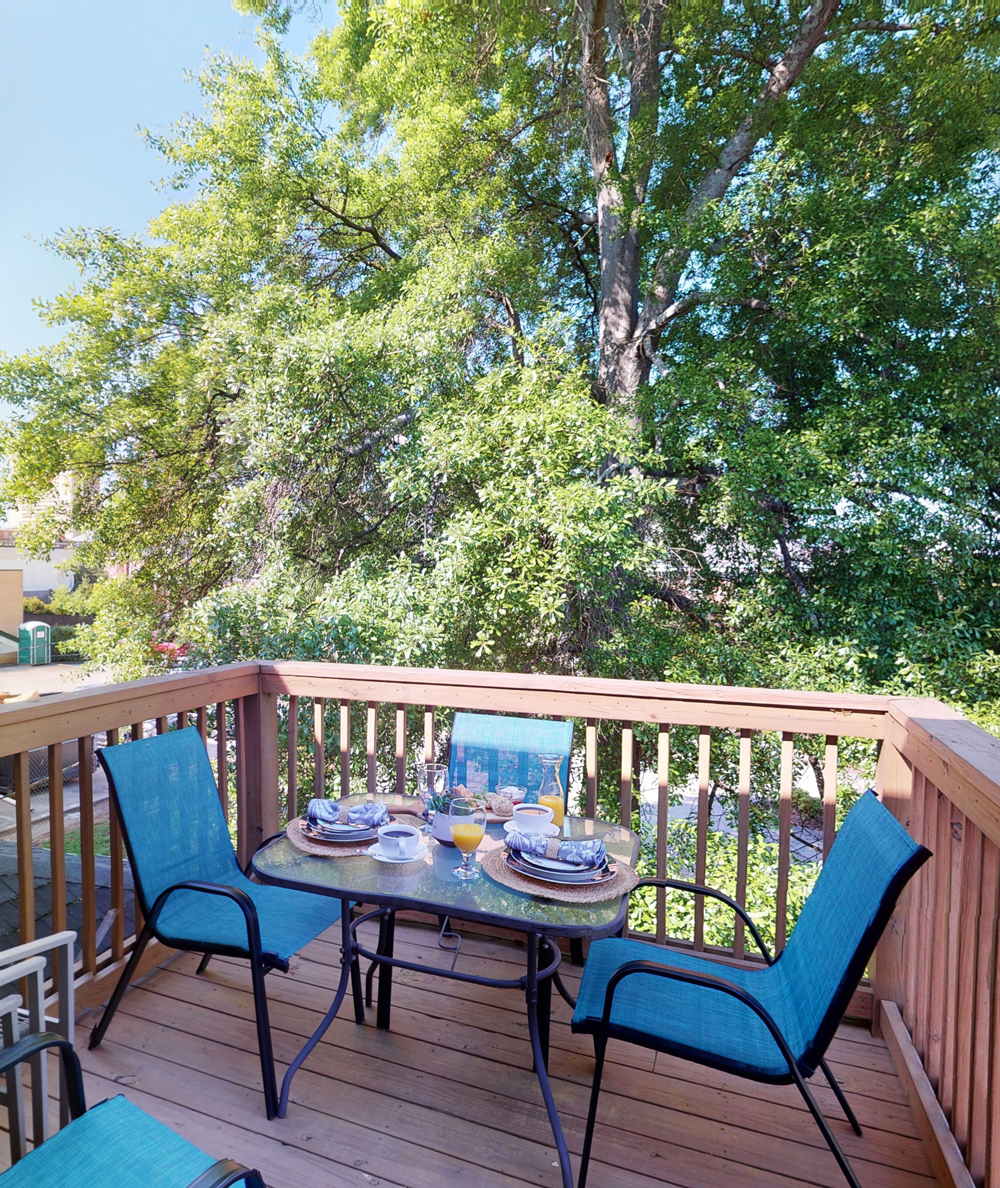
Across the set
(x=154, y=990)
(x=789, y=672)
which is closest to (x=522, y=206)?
(x=789, y=672)

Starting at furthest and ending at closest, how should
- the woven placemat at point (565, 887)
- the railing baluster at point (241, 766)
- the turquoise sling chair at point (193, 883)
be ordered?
1. the railing baluster at point (241, 766)
2. the turquoise sling chair at point (193, 883)
3. the woven placemat at point (565, 887)

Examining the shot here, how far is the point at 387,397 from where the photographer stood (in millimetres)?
6578

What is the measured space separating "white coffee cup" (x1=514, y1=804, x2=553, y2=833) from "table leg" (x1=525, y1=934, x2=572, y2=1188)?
0.93 feet

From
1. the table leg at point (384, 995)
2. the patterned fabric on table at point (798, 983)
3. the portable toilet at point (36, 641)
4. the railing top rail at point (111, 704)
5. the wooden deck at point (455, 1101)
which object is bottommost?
the portable toilet at point (36, 641)

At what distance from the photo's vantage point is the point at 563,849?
1764 millimetres

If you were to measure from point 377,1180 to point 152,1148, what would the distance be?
80 cm

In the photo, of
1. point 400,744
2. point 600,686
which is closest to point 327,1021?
point 400,744

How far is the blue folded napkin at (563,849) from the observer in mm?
1747

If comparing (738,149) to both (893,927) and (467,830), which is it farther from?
(467,830)

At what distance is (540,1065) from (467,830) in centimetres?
62

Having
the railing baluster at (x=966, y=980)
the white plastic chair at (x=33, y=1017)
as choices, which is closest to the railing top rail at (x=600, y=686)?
the railing baluster at (x=966, y=980)

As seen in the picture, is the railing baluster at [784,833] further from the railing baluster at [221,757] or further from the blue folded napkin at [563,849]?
the railing baluster at [221,757]

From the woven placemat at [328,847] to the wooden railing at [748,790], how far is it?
1.94ft

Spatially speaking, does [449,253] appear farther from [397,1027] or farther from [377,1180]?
[377,1180]
